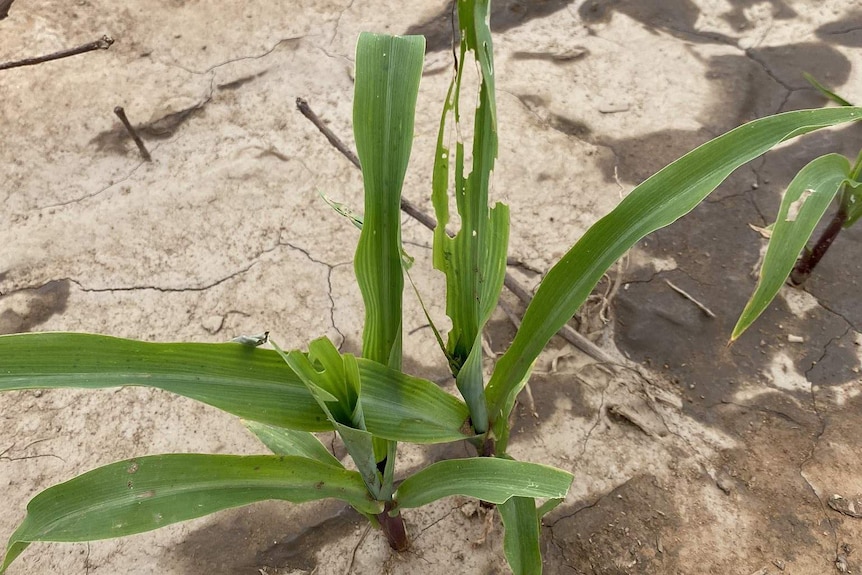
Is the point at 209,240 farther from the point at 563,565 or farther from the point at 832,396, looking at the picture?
the point at 832,396

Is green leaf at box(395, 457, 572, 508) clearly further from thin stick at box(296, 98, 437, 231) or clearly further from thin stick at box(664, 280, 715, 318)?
thin stick at box(664, 280, 715, 318)

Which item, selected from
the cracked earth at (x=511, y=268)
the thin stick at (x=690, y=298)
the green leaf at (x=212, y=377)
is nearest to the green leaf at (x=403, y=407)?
the green leaf at (x=212, y=377)

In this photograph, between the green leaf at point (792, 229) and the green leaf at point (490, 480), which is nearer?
the green leaf at point (490, 480)

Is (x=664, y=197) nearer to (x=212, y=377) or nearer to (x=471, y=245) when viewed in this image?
(x=471, y=245)

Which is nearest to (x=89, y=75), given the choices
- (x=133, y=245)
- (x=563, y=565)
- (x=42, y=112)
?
(x=42, y=112)

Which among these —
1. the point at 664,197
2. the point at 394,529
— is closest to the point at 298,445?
the point at 394,529

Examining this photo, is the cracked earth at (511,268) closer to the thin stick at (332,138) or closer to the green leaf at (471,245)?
the thin stick at (332,138)
